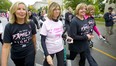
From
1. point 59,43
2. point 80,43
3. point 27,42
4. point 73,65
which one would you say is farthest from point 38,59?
point 27,42

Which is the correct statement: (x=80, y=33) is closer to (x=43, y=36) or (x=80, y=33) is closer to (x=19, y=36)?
(x=43, y=36)

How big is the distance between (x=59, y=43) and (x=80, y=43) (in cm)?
86

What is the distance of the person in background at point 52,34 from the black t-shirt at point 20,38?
0.34 m

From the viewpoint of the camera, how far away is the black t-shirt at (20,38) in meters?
4.03

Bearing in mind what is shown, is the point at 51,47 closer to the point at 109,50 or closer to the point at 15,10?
the point at 15,10

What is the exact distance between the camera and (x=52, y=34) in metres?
4.69

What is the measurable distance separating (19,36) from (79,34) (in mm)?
1781

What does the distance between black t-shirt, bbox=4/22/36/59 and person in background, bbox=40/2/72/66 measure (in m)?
0.34

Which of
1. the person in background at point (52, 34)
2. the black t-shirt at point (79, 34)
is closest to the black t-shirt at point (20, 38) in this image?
the person in background at point (52, 34)

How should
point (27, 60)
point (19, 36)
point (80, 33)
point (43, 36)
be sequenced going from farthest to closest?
point (80, 33), point (43, 36), point (27, 60), point (19, 36)

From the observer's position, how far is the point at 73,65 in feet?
24.7

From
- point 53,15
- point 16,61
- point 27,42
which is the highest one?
point 53,15

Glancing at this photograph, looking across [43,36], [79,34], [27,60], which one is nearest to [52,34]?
[43,36]

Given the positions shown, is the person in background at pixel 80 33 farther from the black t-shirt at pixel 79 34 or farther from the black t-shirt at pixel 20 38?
the black t-shirt at pixel 20 38
